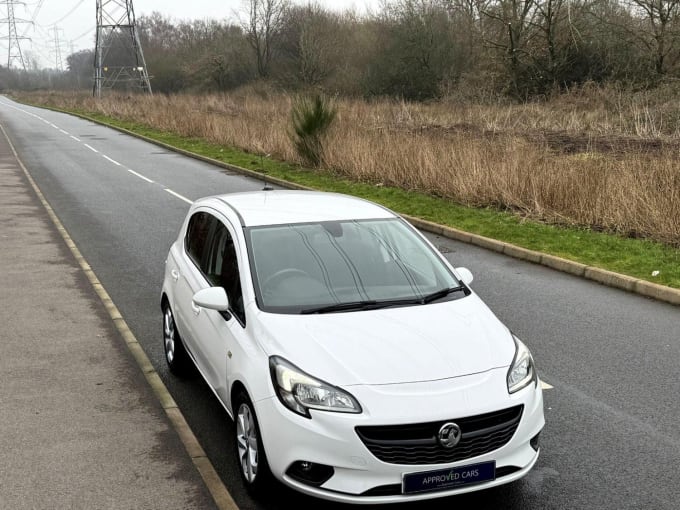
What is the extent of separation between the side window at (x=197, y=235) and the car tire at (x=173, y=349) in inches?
23.4

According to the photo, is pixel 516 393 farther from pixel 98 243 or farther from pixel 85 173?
pixel 85 173

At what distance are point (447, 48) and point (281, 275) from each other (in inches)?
1646

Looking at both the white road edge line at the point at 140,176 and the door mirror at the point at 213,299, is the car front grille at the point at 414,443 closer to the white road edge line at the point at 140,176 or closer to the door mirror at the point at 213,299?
the door mirror at the point at 213,299

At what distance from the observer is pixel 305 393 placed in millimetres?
3734

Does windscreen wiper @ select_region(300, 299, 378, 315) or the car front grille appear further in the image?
windscreen wiper @ select_region(300, 299, 378, 315)

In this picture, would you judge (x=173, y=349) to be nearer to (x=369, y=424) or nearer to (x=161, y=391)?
(x=161, y=391)

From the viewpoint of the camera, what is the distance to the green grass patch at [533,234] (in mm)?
9508

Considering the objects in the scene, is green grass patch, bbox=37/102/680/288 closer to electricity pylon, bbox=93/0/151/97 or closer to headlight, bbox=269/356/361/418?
headlight, bbox=269/356/361/418

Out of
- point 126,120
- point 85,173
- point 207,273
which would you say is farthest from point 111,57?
point 207,273

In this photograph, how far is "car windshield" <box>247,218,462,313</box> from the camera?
15.0 ft

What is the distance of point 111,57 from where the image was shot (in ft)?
265

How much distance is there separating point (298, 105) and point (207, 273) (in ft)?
52.7

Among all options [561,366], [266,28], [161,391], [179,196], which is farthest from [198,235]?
[266,28]

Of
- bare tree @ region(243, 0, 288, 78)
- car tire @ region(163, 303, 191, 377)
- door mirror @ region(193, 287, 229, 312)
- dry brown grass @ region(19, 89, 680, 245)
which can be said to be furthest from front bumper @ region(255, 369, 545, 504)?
bare tree @ region(243, 0, 288, 78)
